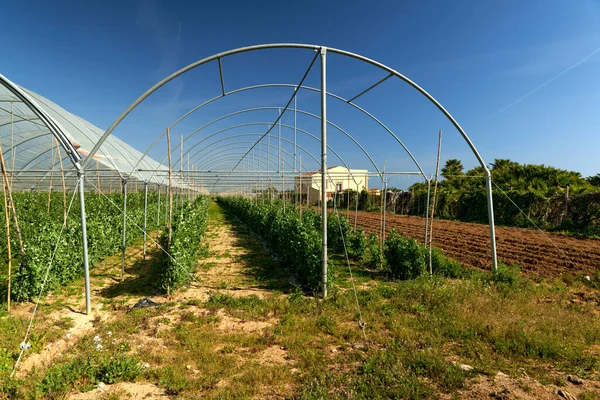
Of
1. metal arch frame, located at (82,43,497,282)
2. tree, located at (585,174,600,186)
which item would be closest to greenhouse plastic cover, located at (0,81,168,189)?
metal arch frame, located at (82,43,497,282)

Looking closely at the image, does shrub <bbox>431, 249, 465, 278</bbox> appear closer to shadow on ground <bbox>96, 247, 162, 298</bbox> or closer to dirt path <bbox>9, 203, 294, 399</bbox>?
dirt path <bbox>9, 203, 294, 399</bbox>

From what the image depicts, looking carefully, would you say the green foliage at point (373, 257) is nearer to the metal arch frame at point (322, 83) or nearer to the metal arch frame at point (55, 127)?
the metal arch frame at point (322, 83)

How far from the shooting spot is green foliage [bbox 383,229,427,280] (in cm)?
831

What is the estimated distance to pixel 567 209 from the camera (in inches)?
679

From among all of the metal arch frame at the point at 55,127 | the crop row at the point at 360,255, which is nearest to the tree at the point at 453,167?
the crop row at the point at 360,255

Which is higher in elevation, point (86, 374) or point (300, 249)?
point (300, 249)

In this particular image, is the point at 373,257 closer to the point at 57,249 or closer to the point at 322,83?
the point at 322,83

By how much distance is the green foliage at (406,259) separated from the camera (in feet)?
27.3

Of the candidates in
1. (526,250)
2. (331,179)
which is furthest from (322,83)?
(526,250)

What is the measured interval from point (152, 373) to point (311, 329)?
2600 millimetres

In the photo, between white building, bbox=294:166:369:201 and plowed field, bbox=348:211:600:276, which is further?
white building, bbox=294:166:369:201

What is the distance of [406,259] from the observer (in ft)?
27.5

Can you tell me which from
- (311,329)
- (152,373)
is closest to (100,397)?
(152,373)

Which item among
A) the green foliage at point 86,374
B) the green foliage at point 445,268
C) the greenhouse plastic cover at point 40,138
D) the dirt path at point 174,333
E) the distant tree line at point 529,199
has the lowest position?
the dirt path at point 174,333
